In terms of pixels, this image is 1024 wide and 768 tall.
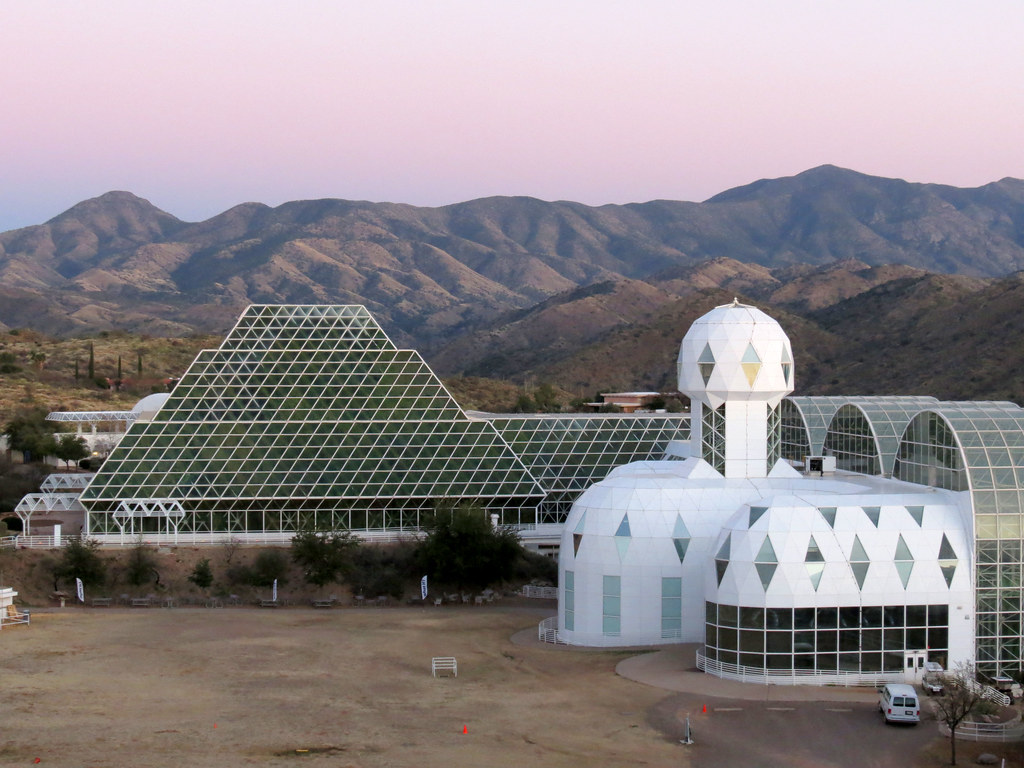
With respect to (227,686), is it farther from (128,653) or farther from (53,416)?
(53,416)

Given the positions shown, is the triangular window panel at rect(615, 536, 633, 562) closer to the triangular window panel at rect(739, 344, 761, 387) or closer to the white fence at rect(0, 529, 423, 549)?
the triangular window panel at rect(739, 344, 761, 387)

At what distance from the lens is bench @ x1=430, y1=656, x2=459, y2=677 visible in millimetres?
47938

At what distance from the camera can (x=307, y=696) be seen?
145 ft

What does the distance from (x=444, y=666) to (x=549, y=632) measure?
320 inches

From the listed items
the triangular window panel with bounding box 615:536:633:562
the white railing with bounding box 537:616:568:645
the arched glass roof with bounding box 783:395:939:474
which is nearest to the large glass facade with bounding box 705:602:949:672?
the triangular window panel with bounding box 615:536:633:562

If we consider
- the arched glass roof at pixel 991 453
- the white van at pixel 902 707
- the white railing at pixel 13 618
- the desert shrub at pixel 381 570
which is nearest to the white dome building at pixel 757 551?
the arched glass roof at pixel 991 453

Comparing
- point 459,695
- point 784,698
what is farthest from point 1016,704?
point 459,695

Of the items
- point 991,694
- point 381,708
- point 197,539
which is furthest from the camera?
point 197,539

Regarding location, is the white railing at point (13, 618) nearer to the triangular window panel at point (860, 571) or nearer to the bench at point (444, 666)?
the bench at point (444, 666)

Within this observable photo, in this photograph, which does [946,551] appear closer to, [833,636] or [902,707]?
[833,636]

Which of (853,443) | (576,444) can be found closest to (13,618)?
(576,444)

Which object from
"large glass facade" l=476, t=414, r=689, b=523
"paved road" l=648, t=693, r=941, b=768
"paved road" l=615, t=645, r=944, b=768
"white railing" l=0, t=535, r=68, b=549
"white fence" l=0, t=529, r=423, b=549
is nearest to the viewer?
"paved road" l=648, t=693, r=941, b=768

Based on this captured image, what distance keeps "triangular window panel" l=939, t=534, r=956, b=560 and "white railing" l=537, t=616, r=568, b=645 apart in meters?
15.6

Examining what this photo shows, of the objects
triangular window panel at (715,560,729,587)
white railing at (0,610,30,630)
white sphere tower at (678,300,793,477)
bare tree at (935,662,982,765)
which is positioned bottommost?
white railing at (0,610,30,630)
